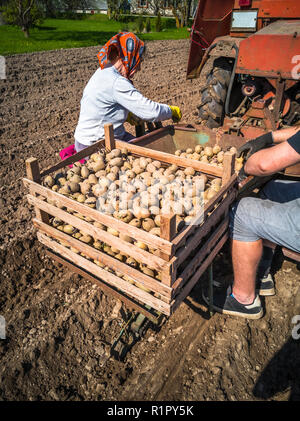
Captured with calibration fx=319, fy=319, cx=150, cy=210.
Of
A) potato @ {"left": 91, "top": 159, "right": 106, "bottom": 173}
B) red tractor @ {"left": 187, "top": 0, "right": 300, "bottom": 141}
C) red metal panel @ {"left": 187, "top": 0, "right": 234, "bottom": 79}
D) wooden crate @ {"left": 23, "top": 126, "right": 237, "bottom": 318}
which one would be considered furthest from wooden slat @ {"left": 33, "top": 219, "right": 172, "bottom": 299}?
red metal panel @ {"left": 187, "top": 0, "right": 234, "bottom": 79}

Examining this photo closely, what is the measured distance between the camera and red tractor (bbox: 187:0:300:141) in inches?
149

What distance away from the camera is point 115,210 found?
2338 millimetres

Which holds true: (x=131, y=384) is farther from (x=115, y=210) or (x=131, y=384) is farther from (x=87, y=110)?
(x=87, y=110)

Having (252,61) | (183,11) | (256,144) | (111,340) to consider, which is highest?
(183,11)

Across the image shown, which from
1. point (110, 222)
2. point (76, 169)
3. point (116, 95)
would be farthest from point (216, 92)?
point (110, 222)

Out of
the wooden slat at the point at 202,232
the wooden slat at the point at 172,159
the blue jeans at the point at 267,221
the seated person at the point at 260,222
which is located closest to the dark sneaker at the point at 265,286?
the seated person at the point at 260,222

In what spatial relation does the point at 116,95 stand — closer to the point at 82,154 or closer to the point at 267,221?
the point at 82,154

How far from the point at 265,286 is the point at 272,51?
2732 millimetres

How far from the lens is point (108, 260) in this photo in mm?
2109

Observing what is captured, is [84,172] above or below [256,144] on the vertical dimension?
below

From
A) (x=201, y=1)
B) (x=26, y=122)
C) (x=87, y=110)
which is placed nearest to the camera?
(x=87, y=110)

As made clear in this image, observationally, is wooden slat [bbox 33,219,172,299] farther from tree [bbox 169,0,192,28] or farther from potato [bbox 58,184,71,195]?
tree [bbox 169,0,192,28]

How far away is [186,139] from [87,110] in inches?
46.4
